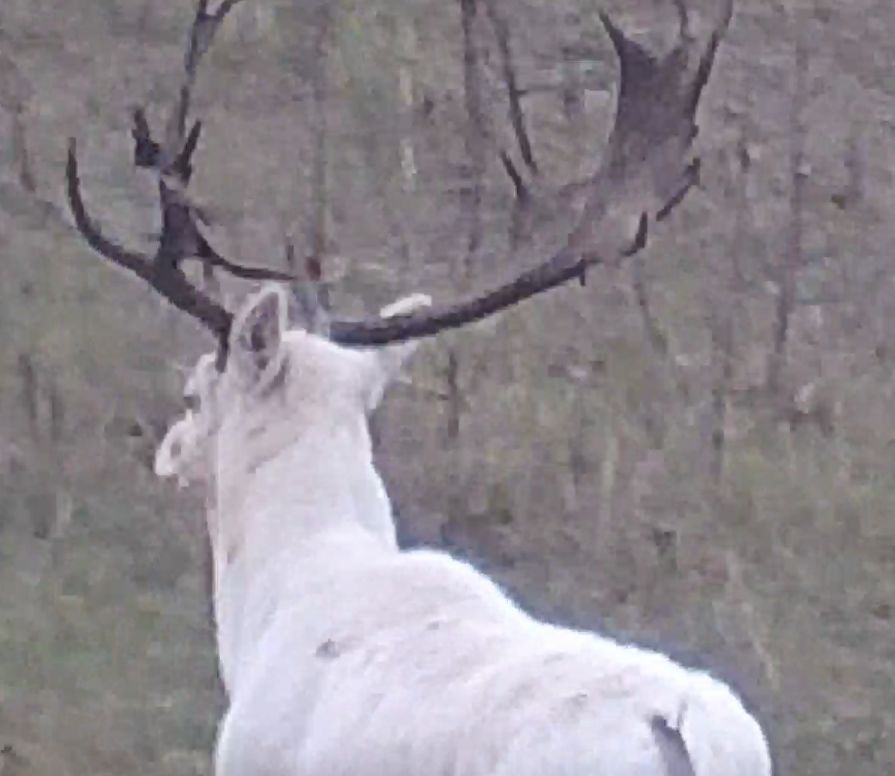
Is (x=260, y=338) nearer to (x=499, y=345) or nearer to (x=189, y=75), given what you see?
(x=189, y=75)

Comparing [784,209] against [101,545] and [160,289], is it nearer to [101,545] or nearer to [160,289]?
[101,545]

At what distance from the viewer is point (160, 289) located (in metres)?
5.90

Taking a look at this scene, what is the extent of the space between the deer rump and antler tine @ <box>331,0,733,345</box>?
0.51 meters

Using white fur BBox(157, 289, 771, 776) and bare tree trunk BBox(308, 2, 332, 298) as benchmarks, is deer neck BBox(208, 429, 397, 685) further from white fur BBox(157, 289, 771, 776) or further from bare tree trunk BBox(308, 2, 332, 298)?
bare tree trunk BBox(308, 2, 332, 298)

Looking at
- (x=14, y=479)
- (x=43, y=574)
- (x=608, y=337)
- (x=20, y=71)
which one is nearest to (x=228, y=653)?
(x=43, y=574)

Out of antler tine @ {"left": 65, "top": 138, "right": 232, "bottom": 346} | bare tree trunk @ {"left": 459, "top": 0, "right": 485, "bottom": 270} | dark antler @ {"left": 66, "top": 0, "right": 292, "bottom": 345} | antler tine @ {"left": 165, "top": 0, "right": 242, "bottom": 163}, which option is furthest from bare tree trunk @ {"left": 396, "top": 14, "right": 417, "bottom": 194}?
antler tine @ {"left": 65, "top": 138, "right": 232, "bottom": 346}

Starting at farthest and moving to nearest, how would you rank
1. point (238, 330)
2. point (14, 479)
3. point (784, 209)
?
point (784, 209) < point (14, 479) < point (238, 330)

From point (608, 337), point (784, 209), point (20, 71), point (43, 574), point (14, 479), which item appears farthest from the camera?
point (20, 71)

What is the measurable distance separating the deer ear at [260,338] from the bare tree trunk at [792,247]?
167 inches

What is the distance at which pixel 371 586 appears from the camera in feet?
17.7

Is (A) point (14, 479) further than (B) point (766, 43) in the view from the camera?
No

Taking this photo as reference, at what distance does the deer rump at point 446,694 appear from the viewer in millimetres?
4535

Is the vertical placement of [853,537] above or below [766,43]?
below

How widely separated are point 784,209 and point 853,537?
2.80m
